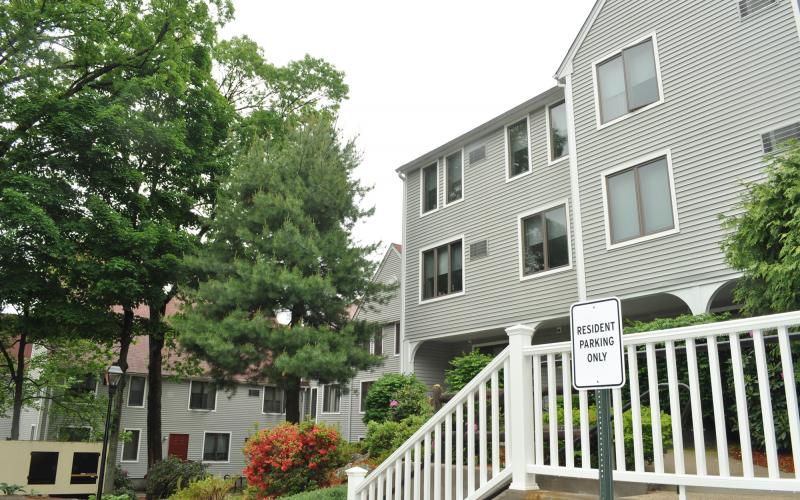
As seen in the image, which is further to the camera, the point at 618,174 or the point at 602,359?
the point at 618,174

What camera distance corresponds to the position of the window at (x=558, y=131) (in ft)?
51.7

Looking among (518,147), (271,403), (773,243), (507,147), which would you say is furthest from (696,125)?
(271,403)

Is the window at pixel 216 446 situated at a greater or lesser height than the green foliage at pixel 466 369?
lesser

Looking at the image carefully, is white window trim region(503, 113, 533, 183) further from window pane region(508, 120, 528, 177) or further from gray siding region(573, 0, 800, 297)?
gray siding region(573, 0, 800, 297)

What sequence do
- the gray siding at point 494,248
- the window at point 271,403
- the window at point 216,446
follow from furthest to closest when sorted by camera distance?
the window at point 271,403
the window at point 216,446
the gray siding at point 494,248

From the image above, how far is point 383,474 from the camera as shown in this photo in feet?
22.4

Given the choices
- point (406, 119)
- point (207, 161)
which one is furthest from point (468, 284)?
point (406, 119)

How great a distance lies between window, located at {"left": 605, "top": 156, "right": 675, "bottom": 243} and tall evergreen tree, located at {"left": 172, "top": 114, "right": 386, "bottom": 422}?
7.40 meters

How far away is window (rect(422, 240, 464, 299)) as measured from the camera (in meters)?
18.1

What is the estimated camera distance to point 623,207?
43.8 ft

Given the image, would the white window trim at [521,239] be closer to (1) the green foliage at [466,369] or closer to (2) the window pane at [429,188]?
(1) the green foliage at [466,369]

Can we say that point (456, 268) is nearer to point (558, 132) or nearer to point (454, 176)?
point (454, 176)

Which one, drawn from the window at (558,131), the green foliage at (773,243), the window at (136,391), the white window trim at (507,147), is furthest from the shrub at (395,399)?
the window at (136,391)

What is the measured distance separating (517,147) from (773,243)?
942 centimetres
